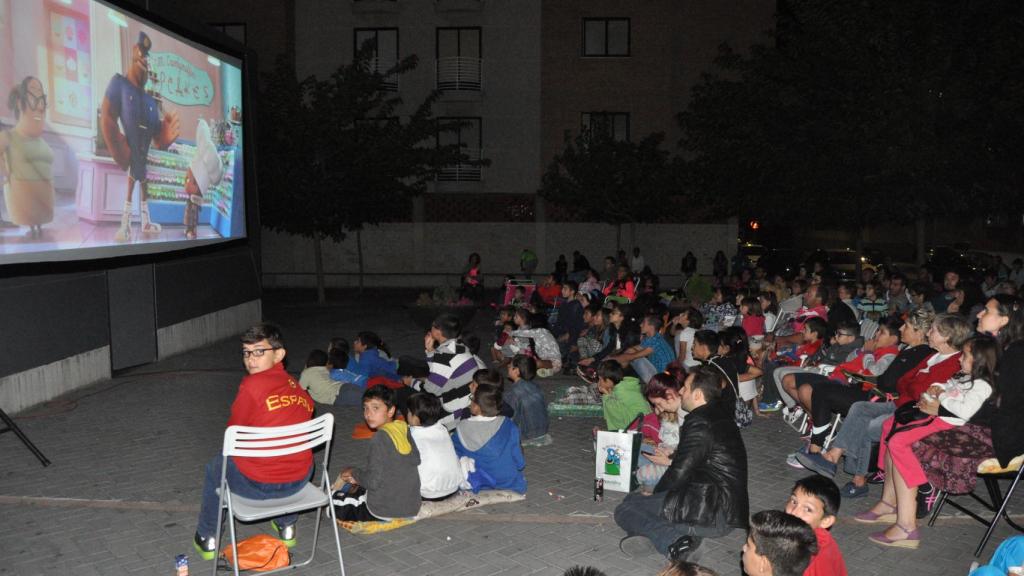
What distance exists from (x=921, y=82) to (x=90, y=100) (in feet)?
51.5

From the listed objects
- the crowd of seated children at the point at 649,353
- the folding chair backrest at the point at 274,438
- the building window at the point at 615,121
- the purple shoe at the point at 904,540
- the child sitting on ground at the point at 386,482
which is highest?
the building window at the point at 615,121

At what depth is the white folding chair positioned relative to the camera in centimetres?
505

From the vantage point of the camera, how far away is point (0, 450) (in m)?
8.55

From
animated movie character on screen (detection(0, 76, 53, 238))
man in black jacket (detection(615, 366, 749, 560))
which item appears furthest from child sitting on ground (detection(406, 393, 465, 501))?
animated movie character on screen (detection(0, 76, 53, 238))

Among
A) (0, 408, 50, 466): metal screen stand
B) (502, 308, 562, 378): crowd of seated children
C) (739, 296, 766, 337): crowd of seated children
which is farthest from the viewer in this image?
(502, 308, 562, 378): crowd of seated children

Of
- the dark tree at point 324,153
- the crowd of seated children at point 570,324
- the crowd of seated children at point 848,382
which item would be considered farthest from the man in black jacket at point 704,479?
the dark tree at point 324,153

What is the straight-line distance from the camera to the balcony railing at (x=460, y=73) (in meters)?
30.3

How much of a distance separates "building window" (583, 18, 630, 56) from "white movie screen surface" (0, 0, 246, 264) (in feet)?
60.7

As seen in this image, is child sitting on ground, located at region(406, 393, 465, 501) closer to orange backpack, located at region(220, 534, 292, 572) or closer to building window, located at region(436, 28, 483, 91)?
orange backpack, located at region(220, 534, 292, 572)

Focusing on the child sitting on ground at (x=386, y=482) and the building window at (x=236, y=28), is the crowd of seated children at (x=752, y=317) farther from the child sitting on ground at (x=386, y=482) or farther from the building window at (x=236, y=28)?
the building window at (x=236, y=28)

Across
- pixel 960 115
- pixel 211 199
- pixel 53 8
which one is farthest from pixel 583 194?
pixel 53 8

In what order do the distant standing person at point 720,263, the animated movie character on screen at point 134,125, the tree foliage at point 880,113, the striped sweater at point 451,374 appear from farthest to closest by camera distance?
the distant standing person at point 720,263, the tree foliage at point 880,113, the animated movie character on screen at point 134,125, the striped sweater at point 451,374

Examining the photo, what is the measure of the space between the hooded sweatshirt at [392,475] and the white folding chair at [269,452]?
73cm

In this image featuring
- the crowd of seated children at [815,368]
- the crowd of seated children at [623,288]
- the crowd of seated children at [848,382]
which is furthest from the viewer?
the crowd of seated children at [623,288]
